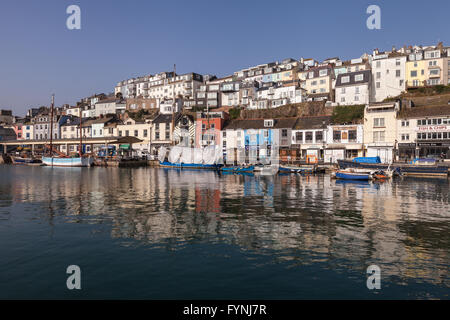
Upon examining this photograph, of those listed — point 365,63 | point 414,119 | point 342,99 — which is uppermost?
point 365,63

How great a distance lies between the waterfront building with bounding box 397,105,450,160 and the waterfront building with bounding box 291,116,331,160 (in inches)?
618

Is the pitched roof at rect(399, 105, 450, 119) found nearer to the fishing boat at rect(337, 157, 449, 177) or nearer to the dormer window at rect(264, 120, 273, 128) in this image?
the fishing boat at rect(337, 157, 449, 177)

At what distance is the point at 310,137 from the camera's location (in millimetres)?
78000

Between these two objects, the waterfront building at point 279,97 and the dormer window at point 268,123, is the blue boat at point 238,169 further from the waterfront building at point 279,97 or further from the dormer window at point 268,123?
the waterfront building at point 279,97

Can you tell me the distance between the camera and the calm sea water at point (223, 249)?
1062cm

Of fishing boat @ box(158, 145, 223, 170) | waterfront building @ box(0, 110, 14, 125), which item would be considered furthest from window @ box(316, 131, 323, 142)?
waterfront building @ box(0, 110, 14, 125)

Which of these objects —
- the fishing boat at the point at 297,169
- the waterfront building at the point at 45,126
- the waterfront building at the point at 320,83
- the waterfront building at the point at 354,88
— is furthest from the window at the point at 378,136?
the waterfront building at the point at 45,126

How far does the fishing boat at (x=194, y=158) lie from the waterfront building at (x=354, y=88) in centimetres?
3914

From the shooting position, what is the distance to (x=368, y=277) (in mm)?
11383

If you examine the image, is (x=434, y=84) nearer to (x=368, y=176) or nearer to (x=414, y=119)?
(x=414, y=119)

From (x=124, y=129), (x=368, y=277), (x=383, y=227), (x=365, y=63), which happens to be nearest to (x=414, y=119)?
(x=365, y=63)

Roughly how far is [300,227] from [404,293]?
27.7ft

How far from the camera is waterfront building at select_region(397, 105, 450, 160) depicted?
62469mm
